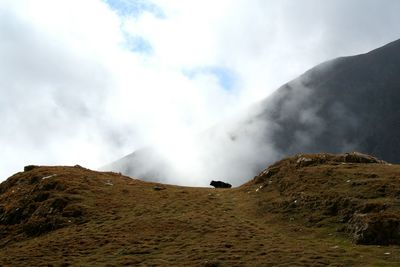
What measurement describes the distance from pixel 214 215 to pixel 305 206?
36.4 feet

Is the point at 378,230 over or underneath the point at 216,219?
underneath

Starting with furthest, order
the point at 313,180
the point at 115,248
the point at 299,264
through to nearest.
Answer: the point at 313,180
the point at 115,248
the point at 299,264

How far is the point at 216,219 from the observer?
5581 centimetres

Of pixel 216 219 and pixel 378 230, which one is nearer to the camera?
pixel 378 230

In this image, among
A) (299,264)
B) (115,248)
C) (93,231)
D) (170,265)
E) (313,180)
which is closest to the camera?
(299,264)

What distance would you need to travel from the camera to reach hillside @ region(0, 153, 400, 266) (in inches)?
1649

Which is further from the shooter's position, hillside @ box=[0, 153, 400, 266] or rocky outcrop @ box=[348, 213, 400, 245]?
rocky outcrop @ box=[348, 213, 400, 245]

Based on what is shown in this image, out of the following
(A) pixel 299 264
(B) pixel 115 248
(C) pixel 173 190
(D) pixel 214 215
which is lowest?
(A) pixel 299 264

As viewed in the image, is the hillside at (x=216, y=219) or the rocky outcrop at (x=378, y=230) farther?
the rocky outcrop at (x=378, y=230)

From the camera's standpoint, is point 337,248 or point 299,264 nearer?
point 299,264

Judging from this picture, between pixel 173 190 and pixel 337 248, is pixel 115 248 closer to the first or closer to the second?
pixel 337 248

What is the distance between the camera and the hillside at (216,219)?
41875 millimetres

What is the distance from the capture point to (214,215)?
5819 cm

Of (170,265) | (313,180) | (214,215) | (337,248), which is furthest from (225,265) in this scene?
(313,180)
